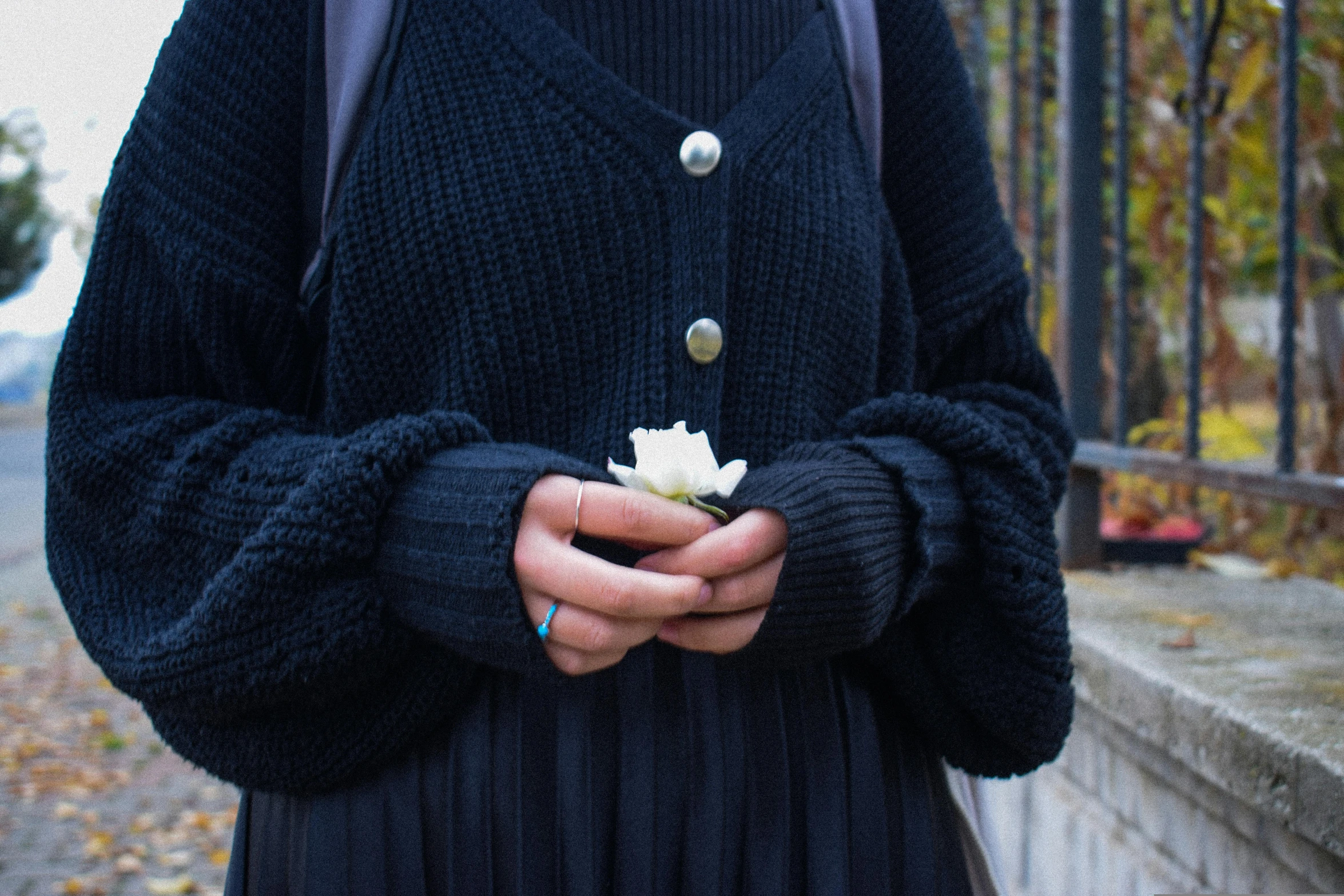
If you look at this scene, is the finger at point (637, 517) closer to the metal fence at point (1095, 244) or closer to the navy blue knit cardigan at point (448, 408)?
the navy blue knit cardigan at point (448, 408)

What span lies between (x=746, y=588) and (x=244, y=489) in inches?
18.3

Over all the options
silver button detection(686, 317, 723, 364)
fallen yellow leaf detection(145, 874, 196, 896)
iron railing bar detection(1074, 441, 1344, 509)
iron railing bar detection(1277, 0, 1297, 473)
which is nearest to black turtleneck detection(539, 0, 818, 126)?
silver button detection(686, 317, 723, 364)

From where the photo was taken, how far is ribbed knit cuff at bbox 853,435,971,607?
3.27ft

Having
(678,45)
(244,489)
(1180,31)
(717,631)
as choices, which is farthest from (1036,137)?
(244,489)

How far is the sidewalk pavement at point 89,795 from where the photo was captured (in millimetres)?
3672

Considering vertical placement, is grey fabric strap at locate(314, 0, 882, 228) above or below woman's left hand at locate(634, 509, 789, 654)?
above

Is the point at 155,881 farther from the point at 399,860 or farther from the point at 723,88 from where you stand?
the point at 723,88

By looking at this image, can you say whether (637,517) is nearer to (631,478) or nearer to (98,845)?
(631,478)

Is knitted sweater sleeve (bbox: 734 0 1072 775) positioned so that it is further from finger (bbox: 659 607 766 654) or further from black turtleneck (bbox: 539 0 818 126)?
black turtleneck (bbox: 539 0 818 126)

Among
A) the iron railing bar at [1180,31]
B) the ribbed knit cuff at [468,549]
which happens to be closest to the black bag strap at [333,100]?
the ribbed knit cuff at [468,549]

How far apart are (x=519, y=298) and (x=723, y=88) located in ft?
1.10

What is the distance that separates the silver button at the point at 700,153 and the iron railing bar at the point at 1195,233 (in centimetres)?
121

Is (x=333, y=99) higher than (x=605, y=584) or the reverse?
higher

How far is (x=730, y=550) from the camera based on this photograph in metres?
0.87
